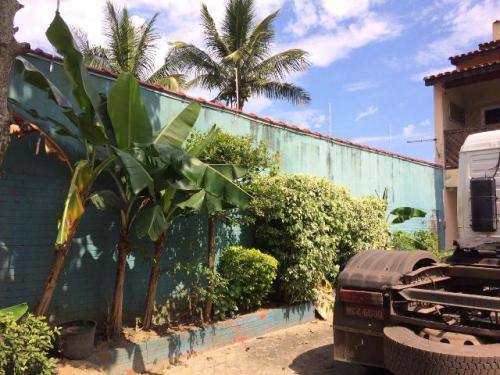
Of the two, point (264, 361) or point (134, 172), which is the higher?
point (134, 172)

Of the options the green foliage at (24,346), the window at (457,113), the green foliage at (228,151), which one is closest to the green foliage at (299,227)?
the green foliage at (228,151)

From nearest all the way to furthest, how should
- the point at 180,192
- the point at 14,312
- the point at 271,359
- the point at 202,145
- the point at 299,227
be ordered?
the point at 14,312
the point at 180,192
the point at 202,145
the point at 271,359
the point at 299,227

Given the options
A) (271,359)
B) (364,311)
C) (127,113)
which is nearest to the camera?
(364,311)

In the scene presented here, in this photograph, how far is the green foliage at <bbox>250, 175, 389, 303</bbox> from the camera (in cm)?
788

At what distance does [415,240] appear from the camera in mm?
12742

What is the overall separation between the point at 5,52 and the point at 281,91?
21.4 m

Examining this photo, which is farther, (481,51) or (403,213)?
(481,51)

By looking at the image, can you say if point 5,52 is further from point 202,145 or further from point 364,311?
point 364,311

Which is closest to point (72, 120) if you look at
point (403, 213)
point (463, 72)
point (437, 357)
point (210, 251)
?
point (210, 251)

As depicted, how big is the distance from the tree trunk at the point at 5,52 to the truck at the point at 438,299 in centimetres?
354

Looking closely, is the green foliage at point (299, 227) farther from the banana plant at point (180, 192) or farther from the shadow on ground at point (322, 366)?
the banana plant at point (180, 192)

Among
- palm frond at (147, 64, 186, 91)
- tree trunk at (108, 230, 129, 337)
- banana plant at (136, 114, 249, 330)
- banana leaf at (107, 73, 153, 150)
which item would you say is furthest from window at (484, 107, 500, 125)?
tree trunk at (108, 230, 129, 337)

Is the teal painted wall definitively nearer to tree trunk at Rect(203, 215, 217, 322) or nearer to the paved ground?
tree trunk at Rect(203, 215, 217, 322)

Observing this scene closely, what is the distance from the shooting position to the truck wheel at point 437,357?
12.0 ft
